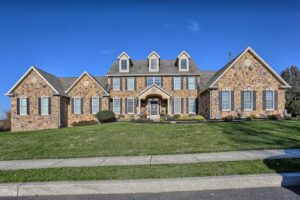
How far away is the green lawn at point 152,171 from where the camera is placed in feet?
19.3

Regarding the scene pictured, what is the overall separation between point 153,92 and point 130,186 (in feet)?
70.5

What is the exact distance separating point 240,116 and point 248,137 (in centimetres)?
1199

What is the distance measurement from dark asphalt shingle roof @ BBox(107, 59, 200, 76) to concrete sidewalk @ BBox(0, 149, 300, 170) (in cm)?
2024

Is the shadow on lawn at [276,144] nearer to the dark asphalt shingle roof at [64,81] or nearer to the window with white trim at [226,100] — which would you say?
the window with white trim at [226,100]

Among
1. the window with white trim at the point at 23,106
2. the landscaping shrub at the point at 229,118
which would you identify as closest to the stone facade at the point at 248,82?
the landscaping shrub at the point at 229,118

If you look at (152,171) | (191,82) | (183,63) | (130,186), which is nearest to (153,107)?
(191,82)

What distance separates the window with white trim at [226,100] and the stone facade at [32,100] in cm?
1757

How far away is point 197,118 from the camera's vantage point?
23.1 metres

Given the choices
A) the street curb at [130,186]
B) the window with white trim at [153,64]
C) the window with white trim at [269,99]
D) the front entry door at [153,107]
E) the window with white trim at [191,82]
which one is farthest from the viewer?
the window with white trim at [153,64]

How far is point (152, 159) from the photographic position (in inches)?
312

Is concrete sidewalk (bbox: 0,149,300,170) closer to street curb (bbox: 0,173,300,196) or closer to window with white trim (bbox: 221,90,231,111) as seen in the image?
street curb (bbox: 0,173,300,196)

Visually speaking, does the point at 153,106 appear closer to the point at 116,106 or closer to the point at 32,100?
the point at 116,106

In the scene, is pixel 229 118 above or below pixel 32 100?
below

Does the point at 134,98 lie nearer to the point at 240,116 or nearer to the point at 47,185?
the point at 240,116
